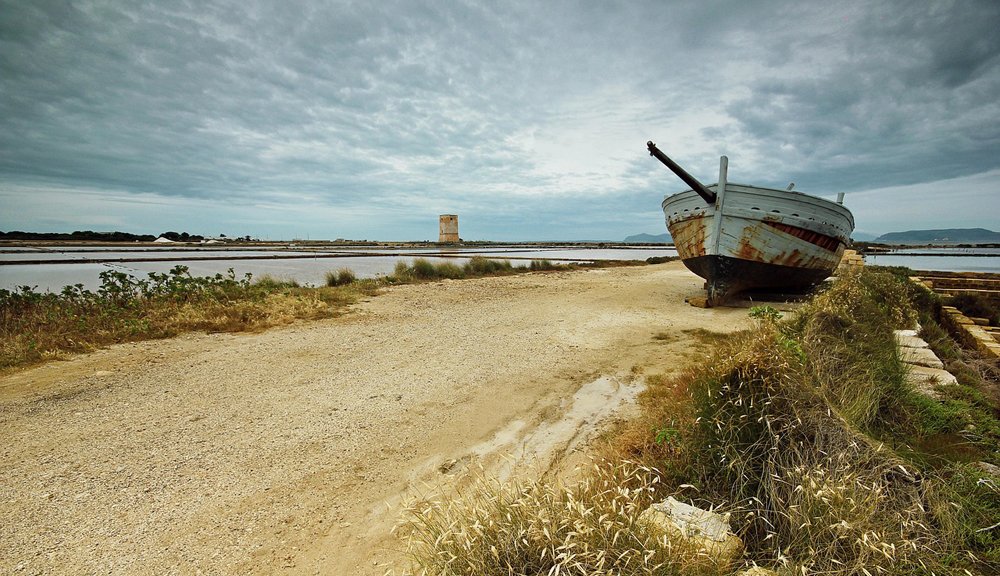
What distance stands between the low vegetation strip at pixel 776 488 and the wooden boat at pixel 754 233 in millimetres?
7844

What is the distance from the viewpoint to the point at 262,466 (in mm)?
3650

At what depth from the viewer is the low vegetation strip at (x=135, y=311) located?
680 cm

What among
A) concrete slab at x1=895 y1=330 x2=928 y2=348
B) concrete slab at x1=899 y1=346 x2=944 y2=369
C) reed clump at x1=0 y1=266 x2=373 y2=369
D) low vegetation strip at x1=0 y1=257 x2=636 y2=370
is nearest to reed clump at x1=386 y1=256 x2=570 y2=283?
low vegetation strip at x1=0 y1=257 x2=636 y2=370

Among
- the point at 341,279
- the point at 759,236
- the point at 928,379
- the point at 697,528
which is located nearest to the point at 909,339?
the point at 928,379

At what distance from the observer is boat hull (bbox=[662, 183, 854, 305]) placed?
11180 millimetres

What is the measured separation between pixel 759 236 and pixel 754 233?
16 centimetres

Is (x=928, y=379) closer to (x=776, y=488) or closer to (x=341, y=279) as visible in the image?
(x=776, y=488)

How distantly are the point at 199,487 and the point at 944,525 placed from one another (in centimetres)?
498

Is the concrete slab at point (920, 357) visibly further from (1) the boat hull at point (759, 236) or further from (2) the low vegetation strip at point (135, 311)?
(2) the low vegetation strip at point (135, 311)

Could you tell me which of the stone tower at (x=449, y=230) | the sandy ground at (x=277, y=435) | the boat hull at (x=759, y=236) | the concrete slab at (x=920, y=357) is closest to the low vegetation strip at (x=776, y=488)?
the sandy ground at (x=277, y=435)

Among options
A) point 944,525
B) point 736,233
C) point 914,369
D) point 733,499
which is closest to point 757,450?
point 733,499

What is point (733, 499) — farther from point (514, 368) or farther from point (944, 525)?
point (514, 368)

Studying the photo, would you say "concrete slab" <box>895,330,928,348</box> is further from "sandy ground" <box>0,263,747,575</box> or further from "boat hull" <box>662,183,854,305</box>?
"boat hull" <box>662,183,854,305</box>

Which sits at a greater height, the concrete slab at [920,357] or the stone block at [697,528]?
the concrete slab at [920,357]
